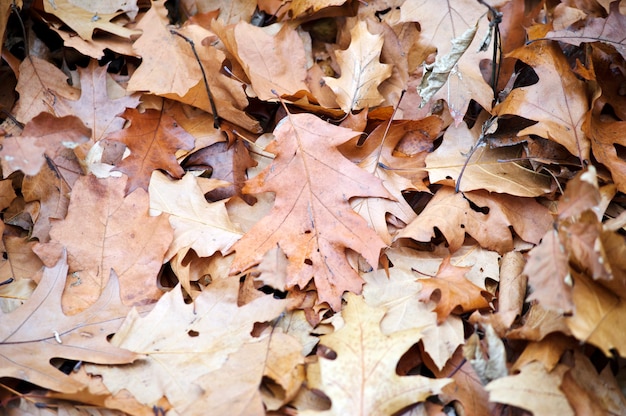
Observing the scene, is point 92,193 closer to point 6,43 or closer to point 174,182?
point 174,182

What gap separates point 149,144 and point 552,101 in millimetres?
1487

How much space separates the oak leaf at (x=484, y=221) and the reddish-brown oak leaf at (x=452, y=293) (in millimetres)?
149

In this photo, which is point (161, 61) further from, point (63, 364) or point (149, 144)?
point (63, 364)

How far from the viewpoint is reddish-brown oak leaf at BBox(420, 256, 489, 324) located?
5.31 ft

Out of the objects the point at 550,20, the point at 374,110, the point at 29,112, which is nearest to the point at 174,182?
the point at 29,112

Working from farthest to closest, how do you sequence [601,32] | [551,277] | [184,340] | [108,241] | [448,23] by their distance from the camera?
[448,23], [601,32], [108,241], [184,340], [551,277]

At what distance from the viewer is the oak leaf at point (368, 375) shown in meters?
1.44

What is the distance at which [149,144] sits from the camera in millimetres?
2016

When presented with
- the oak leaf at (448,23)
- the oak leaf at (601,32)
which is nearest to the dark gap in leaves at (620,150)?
the oak leaf at (601,32)

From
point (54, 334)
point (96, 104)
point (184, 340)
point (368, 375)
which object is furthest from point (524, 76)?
point (54, 334)

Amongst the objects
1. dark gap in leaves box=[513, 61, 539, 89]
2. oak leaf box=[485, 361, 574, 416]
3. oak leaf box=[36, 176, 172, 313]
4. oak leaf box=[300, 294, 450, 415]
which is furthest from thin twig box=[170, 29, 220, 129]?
oak leaf box=[485, 361, 574, 416]

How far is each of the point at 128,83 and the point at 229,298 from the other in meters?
0.99

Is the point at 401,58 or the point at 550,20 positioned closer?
the point at 550,20

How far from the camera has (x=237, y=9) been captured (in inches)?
94.7
